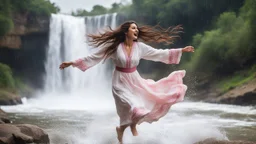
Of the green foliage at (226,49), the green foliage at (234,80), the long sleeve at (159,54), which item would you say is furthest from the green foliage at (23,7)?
the long sleeve at (159,54)

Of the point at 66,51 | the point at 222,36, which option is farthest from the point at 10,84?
the point at 222,36

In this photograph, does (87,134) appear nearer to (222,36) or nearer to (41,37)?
(222,36)

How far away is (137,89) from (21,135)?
259 cm

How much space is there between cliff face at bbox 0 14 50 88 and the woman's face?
32720 mm

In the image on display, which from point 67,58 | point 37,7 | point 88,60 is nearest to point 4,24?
point 37,7

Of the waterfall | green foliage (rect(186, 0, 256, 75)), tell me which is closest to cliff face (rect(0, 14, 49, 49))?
the waterfall

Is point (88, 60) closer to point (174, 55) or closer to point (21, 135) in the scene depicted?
point (174, 55)

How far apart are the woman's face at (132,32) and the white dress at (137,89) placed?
0.40 feet

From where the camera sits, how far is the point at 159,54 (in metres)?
7.66

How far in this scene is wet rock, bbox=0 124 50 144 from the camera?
26.6 feet

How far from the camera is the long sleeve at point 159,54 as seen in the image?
24.8 feet

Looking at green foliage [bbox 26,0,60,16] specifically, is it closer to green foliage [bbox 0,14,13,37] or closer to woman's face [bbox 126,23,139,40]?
green foliage [bbox 0,14,13,37]

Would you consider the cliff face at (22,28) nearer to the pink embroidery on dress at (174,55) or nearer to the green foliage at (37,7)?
the green foliage at (37,7)

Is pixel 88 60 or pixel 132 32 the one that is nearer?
pixel 132 32
